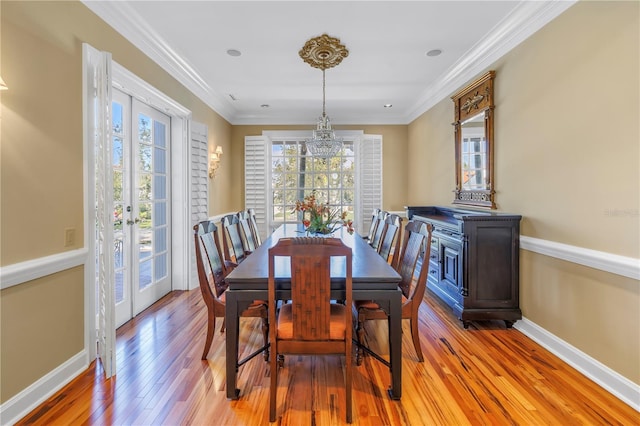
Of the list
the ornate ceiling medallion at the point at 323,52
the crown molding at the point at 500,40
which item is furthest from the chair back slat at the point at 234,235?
the crown molding at the point at 500,40

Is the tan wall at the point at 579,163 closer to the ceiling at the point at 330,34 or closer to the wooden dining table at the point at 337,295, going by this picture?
the ceiling at the point at 330,34

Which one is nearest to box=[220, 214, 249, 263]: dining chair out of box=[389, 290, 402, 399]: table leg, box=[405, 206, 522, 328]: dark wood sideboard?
box=[389, 290, 402, 399]: table leg

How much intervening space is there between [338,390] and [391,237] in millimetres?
1355

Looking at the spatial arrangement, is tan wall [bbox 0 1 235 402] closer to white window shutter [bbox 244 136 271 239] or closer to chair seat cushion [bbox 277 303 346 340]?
chair seat cushion [bbox 277 303 346 340]

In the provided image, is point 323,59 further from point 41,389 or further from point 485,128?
point 41,389

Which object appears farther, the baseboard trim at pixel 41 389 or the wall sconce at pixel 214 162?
the wall sconce at pixel 214 162

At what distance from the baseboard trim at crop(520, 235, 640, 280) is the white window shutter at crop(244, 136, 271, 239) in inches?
173

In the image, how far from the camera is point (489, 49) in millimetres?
3182

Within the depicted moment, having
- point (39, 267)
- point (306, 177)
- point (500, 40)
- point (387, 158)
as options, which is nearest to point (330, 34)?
point (500, 40)

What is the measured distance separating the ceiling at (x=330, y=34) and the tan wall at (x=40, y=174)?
0.55m

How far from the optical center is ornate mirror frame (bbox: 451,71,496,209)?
131 inches

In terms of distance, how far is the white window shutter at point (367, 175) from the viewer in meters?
6.07

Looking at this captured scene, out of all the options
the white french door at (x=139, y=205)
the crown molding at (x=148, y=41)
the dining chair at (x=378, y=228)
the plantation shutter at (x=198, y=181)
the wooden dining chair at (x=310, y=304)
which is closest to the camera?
the wooden dining chair at (x=310, y=304)

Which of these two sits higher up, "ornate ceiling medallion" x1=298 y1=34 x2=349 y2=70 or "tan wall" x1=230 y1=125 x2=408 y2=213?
"ornate ceiling medallion" x1=298 y1=34 x2=349 y2=70
